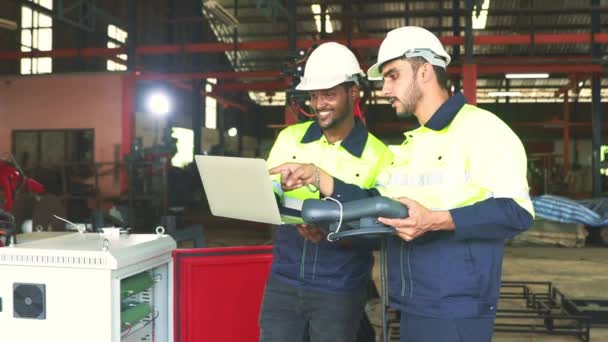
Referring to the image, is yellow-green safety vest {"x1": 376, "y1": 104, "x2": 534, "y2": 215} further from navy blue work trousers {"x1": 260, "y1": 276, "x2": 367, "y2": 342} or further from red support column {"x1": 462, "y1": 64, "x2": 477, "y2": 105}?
red support column {"x1": 462, "y1": 64, "x2": 477, "y2": 105}

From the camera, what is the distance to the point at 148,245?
2287mm

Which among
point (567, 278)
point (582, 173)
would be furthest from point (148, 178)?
point (582, 173)

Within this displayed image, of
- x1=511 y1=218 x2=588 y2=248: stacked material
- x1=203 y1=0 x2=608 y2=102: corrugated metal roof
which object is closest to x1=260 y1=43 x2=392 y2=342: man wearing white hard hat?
x1=511 y1=218 x2=588 y2=248: stacked material

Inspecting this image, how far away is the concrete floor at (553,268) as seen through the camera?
17.3 feet

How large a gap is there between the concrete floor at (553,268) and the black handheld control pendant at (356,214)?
362 centimetres

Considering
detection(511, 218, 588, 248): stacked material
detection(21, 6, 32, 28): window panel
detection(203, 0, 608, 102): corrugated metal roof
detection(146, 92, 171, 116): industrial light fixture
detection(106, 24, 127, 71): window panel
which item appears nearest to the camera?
detection(511, 218, 588, 248): stacked material

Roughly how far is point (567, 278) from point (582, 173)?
1586 cm

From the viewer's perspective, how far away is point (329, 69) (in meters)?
2.49

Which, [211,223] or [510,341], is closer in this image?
[510,341]

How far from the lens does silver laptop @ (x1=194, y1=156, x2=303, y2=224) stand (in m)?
2.05

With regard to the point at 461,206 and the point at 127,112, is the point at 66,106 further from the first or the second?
the point at 461,206

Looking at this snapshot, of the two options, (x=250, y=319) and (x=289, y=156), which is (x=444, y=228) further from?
(x=250, y=319)

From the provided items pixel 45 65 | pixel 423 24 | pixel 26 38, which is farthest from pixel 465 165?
pixel 423 24

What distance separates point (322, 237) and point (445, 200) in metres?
0.59
